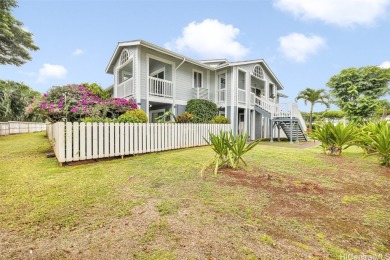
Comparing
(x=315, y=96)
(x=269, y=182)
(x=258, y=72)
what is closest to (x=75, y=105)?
(x=269, y=182)

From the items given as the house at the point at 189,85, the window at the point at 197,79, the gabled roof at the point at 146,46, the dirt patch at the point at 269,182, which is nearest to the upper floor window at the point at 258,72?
the house at the point at 189,85

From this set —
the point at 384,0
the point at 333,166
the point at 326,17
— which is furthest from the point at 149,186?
the point at 326,17

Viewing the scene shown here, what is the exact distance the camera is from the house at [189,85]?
12195 mm

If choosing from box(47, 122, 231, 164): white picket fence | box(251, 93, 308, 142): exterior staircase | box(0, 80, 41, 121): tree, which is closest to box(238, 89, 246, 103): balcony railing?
box(251, 93, 308, 142): exterior staircase

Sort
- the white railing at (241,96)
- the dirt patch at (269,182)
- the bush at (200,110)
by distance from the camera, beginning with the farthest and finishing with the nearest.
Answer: the white railing at (241,96)
the bush at (200,110)
the dirt patch at (269,182)

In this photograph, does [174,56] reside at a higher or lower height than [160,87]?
higher

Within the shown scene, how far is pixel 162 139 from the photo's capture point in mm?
8172

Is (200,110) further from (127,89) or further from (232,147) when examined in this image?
(232,147)

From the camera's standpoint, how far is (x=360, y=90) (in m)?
20.7

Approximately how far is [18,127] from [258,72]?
24340mm

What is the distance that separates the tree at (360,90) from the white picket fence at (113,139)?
67.1ft

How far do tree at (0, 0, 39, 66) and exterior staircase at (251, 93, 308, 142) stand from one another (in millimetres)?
22074

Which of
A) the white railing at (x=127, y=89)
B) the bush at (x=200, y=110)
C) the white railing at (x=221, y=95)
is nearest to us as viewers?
the white railing at (x=127, y=89)

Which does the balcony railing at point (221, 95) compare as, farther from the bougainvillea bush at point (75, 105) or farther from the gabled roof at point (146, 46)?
the bougainvillea bush at point (75, 105)
